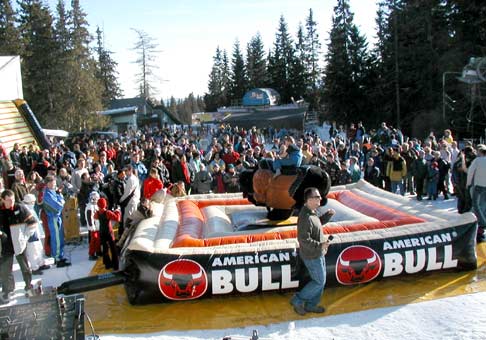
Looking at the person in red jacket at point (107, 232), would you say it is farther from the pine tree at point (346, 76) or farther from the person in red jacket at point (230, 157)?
the pine tree at point (346, 76)

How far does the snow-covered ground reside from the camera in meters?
5.42

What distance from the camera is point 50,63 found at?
3123 cm

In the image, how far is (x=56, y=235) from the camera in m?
8.44

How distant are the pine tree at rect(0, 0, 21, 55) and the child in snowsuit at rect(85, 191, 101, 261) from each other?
24.8 m

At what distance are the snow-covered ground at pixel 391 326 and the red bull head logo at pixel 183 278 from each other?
27.1 inches

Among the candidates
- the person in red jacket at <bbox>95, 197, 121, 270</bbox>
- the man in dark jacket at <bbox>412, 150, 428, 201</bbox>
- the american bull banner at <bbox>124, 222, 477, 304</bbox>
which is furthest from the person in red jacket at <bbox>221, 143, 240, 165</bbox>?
the american bull banner at <bbox>124, 222, 477, 304</bbox>

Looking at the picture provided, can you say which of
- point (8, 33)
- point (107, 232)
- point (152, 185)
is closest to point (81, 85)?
point (8, 33)

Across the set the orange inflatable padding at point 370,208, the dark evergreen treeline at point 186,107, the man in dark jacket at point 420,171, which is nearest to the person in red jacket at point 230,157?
the orange inflatable padding at point 370,208

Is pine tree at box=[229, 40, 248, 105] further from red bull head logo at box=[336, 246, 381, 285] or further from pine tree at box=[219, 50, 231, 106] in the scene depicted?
red bull head logo at box=[336, 246, 381, 285]

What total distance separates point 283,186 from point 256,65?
4931 cm

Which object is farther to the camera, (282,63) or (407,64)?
(282,63)

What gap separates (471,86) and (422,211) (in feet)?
57.7

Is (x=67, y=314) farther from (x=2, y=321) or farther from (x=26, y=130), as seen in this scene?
(x=26, y=130)

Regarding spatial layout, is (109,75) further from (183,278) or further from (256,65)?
(183,278)
